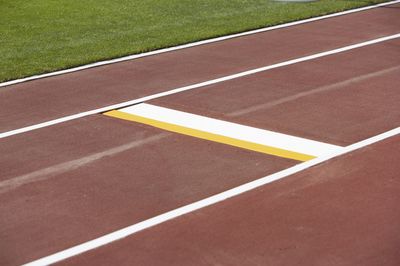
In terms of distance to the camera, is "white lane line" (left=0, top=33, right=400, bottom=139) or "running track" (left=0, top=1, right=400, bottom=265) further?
"white lane line" (left=0, top=33, right=400, bottom=139)

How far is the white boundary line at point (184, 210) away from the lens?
826 cm

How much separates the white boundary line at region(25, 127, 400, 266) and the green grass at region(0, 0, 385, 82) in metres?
6.43

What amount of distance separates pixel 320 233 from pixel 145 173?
263cm

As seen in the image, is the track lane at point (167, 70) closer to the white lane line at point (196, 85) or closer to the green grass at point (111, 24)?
the white lane line at point (196, 85)

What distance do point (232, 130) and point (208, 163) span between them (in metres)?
1.30

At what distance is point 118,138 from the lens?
11391 mm

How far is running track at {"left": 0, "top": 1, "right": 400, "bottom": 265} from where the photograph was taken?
8.34 m

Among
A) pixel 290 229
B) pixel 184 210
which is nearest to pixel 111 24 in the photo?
pixel 184 210

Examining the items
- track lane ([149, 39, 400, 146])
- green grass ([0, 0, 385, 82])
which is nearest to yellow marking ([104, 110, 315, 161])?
track lane ([149, 39, 400, 146])

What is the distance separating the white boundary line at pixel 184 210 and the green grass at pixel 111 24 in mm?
6435

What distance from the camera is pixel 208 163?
411 inches

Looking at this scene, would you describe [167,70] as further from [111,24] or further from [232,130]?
[111,24]

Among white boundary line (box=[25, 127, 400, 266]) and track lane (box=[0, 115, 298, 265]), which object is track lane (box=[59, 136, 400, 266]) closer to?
white boundary line (box=[25, 127, 400, 266])

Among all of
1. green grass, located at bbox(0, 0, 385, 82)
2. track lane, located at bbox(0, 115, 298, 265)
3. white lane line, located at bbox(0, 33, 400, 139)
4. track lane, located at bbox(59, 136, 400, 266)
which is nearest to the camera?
track lane, located at bbox(59, 136, 400, 266)
